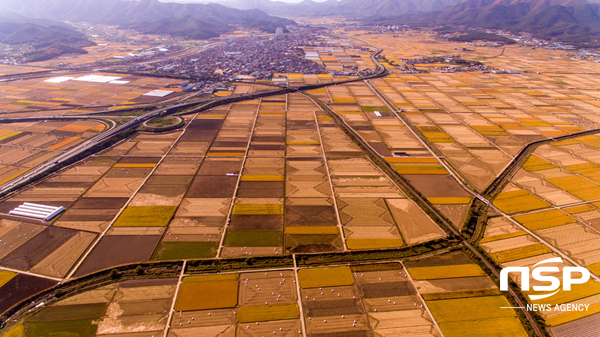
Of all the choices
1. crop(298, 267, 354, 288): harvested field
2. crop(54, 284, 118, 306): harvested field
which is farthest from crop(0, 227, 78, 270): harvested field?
crop(298, 267, 354, 288): harvested field

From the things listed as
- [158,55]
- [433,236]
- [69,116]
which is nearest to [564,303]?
[433,236]

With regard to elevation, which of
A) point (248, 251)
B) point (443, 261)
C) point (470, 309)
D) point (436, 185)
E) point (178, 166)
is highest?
point (178, 166)

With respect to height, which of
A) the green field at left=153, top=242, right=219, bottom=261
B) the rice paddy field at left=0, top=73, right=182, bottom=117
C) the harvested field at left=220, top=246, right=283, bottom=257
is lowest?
the harvested field at left=220, top=246, right=283, bottom=257

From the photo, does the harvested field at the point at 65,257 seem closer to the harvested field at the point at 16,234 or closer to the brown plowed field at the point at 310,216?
the harvested field at the point at 16,234

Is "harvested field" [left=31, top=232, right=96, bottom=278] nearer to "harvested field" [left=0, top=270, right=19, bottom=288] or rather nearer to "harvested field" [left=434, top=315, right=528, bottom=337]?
"harvested field" [left=0, top=270, right=19, bottom=288]

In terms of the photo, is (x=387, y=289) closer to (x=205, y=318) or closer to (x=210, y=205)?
(x=205, y=318)

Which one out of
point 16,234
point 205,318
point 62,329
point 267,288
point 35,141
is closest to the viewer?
point 62,329

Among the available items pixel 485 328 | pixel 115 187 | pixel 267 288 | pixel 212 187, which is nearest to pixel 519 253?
pixel 485 328

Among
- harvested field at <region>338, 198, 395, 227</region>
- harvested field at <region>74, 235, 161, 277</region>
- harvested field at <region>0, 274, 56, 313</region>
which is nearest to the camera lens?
harvested field at <region>0, 274, 56, 313</region>

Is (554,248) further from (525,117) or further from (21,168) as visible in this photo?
(21,168)
